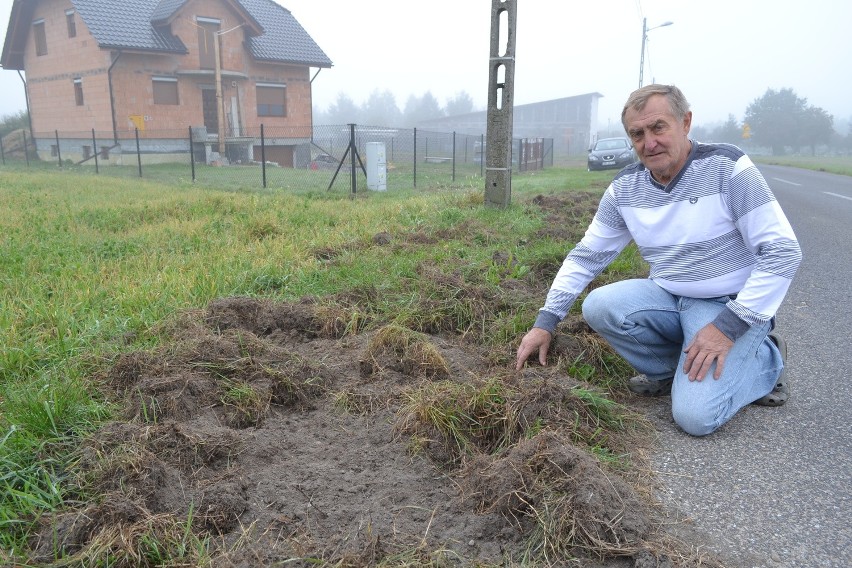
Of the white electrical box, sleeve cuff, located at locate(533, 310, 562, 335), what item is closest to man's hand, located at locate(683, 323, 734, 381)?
sleeve cuff, located at locate(533, 310, 562, 335)

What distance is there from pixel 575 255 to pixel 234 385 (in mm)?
1850

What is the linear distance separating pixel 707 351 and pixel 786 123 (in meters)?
89.4

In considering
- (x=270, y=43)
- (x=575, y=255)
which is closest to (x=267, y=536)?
(x=575, y=255)

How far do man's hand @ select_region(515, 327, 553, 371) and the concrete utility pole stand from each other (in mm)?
5826

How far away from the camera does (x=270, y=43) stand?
96.2ft

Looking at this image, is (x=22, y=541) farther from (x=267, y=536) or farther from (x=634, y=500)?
(x=634, y=500)

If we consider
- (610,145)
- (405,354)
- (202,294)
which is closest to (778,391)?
(405,354)

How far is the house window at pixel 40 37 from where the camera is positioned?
94.8ft

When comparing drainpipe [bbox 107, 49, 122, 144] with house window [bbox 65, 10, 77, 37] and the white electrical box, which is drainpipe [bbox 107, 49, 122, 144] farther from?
the white electrical box

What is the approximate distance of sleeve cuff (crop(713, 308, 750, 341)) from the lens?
2.68m

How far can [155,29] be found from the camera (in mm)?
26016

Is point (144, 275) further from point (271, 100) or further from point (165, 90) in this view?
point (271, 100)

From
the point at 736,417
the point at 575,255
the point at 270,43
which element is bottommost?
the point at 736,417

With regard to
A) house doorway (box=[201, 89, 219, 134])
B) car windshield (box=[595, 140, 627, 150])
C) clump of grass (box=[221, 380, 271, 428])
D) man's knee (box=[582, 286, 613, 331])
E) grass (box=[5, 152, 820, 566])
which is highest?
house doorway (box=[201, 89, 219, 134])
